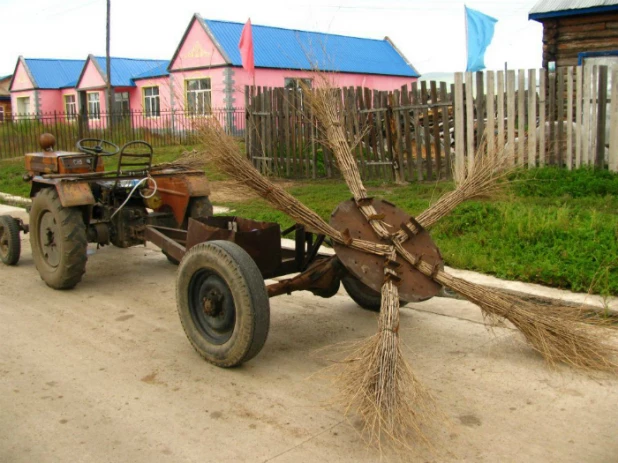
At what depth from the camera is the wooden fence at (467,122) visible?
10.1m

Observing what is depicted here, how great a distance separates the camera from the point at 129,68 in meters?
37.1

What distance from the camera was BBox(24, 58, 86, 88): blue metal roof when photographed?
42062mm

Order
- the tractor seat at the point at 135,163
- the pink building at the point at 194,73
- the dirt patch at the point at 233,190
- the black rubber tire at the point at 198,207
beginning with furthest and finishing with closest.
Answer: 1. the pink building at the point at 194,73
2. the black rubber tire at the point at 198,207
3. the tractor seat at the point at 135,163
4. the dirt patch at the point at 233,190

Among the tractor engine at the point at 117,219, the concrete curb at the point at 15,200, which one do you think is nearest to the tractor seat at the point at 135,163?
the tractor engine at the point at 117,219

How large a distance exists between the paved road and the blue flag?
15.1m

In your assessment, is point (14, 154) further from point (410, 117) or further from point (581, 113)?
point (581, 113)

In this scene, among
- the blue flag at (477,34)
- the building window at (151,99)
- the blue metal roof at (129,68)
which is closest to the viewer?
the blue flag at (477,34)

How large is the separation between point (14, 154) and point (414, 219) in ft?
66.9

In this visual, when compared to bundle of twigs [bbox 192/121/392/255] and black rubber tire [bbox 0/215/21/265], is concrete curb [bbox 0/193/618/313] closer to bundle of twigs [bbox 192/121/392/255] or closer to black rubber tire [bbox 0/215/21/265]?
bundle of twigs [bbox 192/121/392/255]

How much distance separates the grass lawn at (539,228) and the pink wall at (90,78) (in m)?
29.3

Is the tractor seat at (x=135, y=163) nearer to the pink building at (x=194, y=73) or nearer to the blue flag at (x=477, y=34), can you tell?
the pink building at (x=194, y=73)

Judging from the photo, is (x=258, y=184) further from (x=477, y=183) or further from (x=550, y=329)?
(x=550, y=329)

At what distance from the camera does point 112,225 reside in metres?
7.03

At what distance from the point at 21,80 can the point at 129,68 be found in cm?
1055
